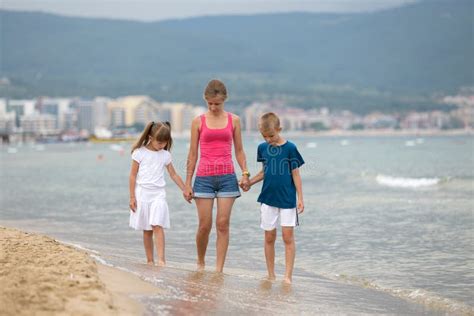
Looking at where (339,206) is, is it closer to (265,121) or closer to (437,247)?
(437,247)

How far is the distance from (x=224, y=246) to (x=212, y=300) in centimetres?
162

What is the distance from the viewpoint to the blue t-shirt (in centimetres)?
725

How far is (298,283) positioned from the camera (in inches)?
303

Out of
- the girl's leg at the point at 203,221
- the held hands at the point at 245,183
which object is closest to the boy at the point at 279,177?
the held hands at the point at 245,183

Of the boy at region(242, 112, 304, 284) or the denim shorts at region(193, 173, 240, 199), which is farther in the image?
the denim shorts at region(193, 173, 240, 199)

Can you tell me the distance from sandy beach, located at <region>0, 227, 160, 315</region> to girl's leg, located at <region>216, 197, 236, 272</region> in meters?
1.17

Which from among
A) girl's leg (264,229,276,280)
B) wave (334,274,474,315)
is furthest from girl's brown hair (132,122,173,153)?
wave (334,274,474,315)

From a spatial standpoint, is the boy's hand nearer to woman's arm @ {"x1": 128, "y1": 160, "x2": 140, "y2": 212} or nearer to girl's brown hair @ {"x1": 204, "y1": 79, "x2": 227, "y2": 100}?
girl's brown hair @ {"x1": 204, "y1": 79, "x2": 227, "y2": 100}

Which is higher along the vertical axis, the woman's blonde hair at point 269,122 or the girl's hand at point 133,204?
the woman's blonde hair at point 269,122

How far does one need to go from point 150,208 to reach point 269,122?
1.37 metres

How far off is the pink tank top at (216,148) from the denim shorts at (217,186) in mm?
44

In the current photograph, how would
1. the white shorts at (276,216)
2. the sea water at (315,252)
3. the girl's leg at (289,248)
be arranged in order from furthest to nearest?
1. the girl's leg at (289,248)
2. the white shorts at (276,216)
3. the sea water at (315,252)

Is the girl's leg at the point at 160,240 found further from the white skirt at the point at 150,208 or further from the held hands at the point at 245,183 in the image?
the held hands at the point at 245,183

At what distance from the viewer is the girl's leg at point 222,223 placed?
748 centimetres
